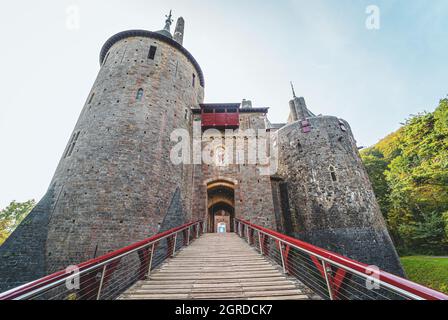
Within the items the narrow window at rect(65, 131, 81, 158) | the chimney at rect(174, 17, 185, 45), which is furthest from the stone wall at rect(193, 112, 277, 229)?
the chimney at rect(174, 17, 185, 45)

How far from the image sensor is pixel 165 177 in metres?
9.60

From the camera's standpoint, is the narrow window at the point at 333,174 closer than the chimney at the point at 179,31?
Yes

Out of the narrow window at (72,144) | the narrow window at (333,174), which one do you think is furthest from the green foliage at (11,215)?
the narrow window at (333,174)

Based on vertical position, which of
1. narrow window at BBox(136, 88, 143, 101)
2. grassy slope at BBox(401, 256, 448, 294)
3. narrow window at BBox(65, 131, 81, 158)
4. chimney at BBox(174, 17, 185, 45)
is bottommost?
grassy slope at BBox(401, 256, 448, 294)

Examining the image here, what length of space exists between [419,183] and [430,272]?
16.9 feet

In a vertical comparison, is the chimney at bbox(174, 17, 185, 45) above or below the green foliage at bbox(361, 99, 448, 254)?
above

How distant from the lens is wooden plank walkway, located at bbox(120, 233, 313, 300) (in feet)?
8.71

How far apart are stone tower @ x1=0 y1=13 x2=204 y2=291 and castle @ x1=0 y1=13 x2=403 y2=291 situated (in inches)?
1.8

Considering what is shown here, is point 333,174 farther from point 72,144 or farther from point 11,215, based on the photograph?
point 11,215

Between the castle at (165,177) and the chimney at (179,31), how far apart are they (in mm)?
1801

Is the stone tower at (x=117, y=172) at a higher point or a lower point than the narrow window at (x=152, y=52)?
lower

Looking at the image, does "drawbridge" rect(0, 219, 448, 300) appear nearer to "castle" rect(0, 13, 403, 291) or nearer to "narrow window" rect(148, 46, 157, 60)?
"castle" rect(0, 13, 403, 291)

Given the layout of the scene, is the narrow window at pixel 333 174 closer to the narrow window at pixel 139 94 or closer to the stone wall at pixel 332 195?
the stone wall at pixel 332 195

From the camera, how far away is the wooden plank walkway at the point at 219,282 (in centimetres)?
265
